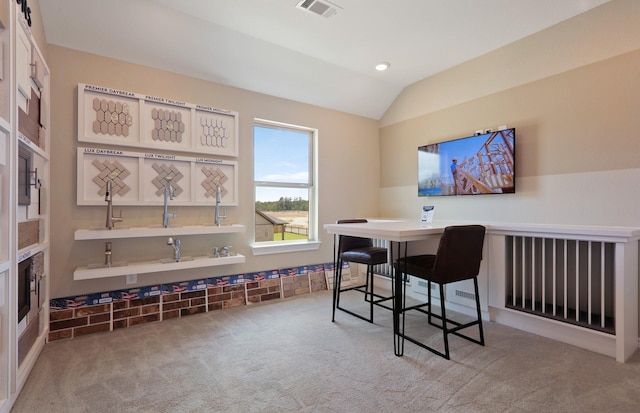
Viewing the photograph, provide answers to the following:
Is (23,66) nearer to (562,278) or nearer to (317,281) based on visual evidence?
(317,281)

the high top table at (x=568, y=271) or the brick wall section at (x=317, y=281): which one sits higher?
the high top table at (x=568, y=271)

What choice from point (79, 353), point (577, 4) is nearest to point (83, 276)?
point (79, 353)

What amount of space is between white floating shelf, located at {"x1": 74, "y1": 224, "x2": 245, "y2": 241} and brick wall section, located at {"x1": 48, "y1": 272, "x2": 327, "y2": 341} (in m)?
0.65

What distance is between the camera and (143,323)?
2.96m

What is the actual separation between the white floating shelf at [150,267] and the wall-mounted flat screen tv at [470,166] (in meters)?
2.56

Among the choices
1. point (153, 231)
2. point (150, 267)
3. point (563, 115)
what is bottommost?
point (150, 267)

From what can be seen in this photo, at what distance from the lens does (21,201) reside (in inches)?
74.6

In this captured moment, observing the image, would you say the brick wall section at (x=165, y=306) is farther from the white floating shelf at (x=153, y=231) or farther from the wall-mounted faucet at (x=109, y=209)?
the wall-mounted faucet at (x=109, y=209)

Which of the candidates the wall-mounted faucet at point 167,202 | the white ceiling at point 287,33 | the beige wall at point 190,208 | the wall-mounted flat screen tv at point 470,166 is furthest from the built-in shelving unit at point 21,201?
the wall-mounted flat screen tv at point 470,166

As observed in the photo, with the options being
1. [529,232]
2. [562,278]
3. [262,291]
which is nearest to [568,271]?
[562,278]

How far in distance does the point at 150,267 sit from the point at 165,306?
516mm

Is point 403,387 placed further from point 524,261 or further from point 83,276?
point 83,276

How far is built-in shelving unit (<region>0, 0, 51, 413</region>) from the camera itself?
1.62 meters

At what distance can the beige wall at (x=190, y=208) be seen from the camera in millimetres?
2689
